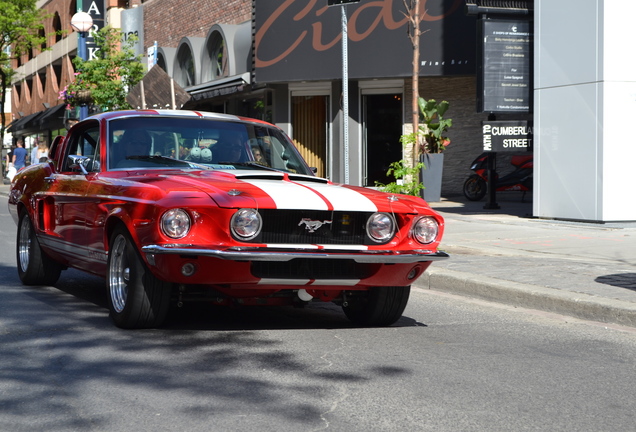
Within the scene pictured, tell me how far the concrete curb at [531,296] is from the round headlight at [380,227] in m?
2.07

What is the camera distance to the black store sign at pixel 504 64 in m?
16.8

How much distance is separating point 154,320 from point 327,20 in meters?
18.3

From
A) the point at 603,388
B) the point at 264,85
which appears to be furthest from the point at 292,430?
the point at 264,85

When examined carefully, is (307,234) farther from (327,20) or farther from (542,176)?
(327,20)

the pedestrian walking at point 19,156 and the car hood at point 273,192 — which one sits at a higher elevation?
the pedestrian walking at point 19,156

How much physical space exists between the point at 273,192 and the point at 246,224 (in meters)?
0.34

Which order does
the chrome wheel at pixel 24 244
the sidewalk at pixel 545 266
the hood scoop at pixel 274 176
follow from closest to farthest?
1. the hood scoop at pixel 274 176
2. the sidewalk at pixel 545 266
3. the chrome wheel at pixel 24 244

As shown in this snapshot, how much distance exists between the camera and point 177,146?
282 inches

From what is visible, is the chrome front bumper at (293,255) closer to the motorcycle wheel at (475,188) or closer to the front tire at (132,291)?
the front tire at (132,291)

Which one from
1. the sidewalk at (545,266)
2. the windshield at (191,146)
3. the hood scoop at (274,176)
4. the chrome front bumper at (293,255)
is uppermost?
the windshield at (191,146)

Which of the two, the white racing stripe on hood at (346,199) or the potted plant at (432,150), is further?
the potted plant at (432,150)

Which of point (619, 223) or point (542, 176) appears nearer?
point (619, 223)

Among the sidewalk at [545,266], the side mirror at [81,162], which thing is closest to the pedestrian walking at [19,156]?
the sidewalk at [545,266]

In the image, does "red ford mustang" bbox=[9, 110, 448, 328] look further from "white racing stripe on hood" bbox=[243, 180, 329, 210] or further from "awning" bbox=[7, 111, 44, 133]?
"awning" bbox=[7, 111, 44, 133]
